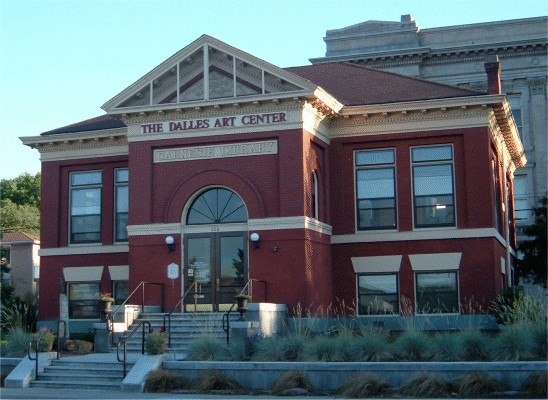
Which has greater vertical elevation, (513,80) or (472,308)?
(513,80)

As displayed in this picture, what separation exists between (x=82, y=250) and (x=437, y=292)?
493 inches

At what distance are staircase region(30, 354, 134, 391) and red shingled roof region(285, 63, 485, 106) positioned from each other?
1201 centimetres

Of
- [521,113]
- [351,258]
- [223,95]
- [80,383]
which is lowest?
[80,383]

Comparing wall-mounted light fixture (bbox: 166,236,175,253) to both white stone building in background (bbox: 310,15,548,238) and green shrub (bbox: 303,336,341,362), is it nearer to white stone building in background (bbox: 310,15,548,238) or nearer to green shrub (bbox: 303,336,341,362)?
green shrub (bbox: 303,336,341,362)

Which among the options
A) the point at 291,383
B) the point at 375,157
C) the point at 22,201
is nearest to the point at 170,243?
the point at 375,157

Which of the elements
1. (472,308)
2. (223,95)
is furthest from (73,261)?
(472,308)

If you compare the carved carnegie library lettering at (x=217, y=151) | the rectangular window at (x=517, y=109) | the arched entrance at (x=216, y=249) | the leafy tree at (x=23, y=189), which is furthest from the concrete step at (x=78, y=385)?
the leafy tree at (x=23, y=189)

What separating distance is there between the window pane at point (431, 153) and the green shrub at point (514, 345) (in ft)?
32.6

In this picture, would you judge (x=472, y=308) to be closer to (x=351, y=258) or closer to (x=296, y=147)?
(x=351, y=258)

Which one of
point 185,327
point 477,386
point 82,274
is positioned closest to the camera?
point 477,386

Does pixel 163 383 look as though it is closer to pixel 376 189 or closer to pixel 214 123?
pixel 214 123

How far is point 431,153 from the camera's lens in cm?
2688

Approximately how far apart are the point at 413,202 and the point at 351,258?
2673 mm

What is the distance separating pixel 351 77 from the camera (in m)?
31.3
